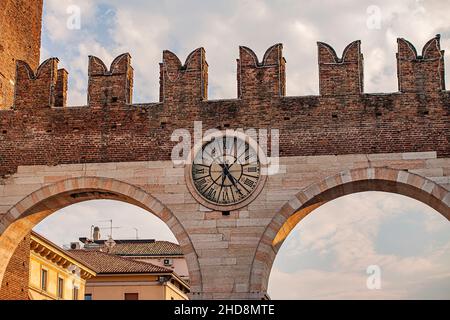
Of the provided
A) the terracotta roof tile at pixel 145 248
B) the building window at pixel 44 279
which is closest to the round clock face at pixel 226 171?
the building window at pixel 44 279

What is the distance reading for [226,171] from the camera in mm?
18062

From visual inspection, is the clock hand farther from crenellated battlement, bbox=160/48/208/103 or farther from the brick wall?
the brick wall

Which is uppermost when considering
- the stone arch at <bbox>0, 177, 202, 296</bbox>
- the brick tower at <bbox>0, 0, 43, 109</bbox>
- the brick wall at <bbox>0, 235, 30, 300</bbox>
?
the brick tower at <bbox>0, 0, 43, 109</bbox>

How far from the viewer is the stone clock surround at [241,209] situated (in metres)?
17.3

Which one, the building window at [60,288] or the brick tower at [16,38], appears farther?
the building window at [60,288]

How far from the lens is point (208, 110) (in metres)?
18.4

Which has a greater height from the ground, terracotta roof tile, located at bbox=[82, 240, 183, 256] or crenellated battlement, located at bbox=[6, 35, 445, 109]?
terracotta roof tile, located at bbox=[82, 240, 183, 256]

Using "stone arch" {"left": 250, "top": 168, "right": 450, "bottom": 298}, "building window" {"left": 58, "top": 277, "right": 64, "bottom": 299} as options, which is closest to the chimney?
"building window" {"left": 58, "top": 277, "right": 64, "bottom": 299}

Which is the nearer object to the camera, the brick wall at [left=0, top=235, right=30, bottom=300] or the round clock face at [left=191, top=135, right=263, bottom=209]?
the round clock face at [left=191, top=135, right=263, bottom=209]

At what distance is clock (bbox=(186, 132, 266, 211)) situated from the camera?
1783 cm

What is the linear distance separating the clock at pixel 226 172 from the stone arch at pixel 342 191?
0.81 m

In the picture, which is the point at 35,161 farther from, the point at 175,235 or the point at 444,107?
the point at 444,107

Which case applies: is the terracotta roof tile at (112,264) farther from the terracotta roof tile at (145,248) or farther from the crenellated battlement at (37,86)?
the crenellated battlement at (37,86)
